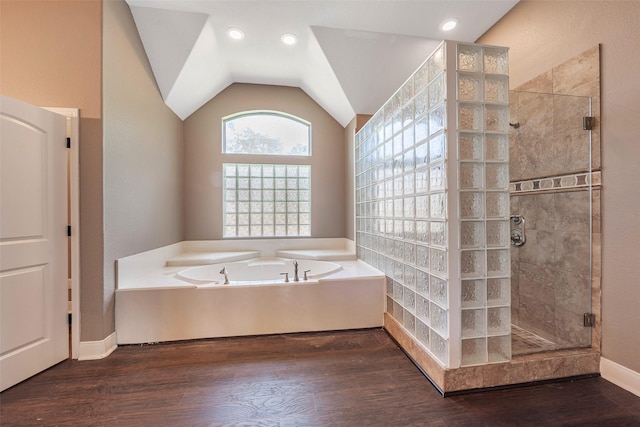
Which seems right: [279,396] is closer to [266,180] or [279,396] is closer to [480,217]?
[480,217]

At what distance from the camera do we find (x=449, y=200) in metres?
1.49

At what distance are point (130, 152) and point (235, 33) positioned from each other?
1498 millimetres

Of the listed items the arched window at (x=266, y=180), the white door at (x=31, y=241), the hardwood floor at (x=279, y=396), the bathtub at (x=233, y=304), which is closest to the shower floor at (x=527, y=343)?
the hardwood floor at (x=279, y=396)

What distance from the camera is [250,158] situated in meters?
3.66

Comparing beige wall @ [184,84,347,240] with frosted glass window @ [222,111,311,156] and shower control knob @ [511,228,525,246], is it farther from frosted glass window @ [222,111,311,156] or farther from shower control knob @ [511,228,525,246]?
shower control knob @ [511,228,525,246]

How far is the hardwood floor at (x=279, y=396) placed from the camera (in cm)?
134

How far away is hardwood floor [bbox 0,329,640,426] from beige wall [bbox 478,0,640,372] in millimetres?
376

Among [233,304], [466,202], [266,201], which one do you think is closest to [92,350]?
[233,304]

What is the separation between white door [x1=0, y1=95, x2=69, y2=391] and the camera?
1.59 m

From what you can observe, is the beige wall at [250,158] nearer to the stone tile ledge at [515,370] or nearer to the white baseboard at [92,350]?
the white baseboard at [92,350]

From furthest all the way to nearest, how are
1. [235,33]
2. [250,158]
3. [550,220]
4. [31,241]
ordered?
1. [250,158]
2. [235,33]
3. [550,220]
4. [31,241]

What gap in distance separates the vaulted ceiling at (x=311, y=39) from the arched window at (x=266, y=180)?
0.68m

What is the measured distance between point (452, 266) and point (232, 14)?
8.88 feet

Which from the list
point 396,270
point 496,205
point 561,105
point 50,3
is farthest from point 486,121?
point 50,3
